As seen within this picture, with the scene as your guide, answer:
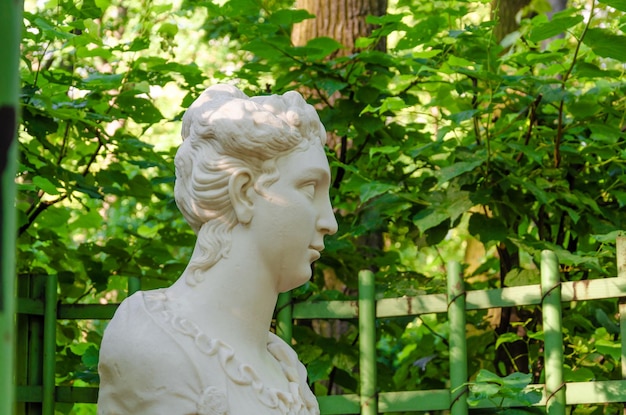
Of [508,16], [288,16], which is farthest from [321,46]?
[508,16]

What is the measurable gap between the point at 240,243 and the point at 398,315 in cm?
93

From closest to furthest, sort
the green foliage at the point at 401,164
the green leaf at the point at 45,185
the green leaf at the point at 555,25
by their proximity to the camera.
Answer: the green leaf at the point at 45,185 → the green leaf at the point at 555,25 → the green foliage at the point at 401,164

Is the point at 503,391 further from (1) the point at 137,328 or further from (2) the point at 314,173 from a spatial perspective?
(1) the point at 137,328

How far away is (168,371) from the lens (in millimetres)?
2100

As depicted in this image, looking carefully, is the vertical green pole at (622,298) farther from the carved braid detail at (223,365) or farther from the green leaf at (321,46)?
the green leaf at (321,46)

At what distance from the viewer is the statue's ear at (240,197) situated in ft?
7.48

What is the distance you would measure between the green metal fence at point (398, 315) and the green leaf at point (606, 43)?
0.72m

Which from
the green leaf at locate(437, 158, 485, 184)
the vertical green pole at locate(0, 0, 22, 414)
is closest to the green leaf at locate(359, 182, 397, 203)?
the green leaf at locate(437, 158, 485, 184)

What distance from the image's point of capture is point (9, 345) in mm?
456

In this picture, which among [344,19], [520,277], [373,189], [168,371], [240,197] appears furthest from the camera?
[344,19]

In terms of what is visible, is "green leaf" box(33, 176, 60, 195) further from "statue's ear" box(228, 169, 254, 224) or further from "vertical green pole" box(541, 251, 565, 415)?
"vertical green pole" box(541, 251, 565, 415)

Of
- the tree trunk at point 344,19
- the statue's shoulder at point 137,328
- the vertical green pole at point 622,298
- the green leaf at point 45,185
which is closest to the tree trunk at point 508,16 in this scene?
the tree trunk at point 344,19

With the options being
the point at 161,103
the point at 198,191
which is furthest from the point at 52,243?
the point at 161,103

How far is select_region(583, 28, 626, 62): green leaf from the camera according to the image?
3271mm
